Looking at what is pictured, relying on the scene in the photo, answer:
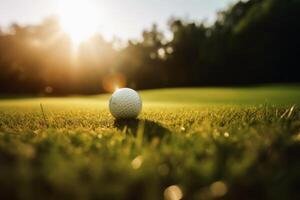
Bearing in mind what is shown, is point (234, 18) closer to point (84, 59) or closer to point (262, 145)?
point (84, 59)

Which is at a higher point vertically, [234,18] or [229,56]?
[234,18]

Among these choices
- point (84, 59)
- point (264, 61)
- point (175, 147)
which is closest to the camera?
point (175, 147)

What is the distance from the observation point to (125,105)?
4.79 metres

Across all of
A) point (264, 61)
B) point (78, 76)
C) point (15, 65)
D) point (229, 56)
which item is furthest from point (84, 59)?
point (264, 61)

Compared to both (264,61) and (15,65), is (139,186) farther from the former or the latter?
(15,65)

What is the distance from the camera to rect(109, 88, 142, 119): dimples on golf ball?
15.7 ft

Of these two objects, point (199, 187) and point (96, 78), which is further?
point (96, 78)

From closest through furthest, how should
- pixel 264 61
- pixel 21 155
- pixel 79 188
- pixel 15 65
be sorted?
1. pixel 79 188
2. pixel 21 155
3. pixel 264 61
4. pixel 15 65

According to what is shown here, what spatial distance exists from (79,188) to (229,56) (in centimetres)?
2974

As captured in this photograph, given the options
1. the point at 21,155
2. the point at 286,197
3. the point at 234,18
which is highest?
the point at 234,18

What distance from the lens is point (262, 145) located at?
2.12m

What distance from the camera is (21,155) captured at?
201 cm

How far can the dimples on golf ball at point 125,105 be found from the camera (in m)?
4.80

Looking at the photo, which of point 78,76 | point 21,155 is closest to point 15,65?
point 78,76
